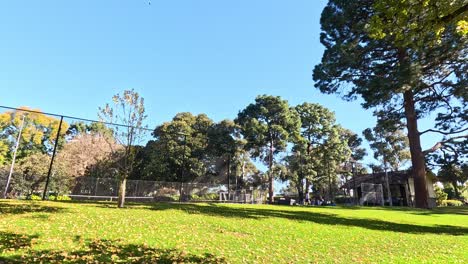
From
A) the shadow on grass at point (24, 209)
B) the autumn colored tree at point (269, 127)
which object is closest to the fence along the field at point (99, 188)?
the shadow on grass at point (24, 209)

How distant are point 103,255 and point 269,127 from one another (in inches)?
1334

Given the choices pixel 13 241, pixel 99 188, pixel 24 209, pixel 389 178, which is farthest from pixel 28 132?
pixel 389 178

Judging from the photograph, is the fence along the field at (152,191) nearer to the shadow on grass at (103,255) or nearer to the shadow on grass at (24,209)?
the shadow on grass at (24,209)

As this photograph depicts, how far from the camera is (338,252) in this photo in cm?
750

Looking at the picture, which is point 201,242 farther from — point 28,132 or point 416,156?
point 28,132

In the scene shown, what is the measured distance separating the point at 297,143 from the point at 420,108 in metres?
15.9

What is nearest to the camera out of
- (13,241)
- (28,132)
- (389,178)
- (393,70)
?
(13,241)

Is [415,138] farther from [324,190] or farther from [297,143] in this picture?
[324,190]

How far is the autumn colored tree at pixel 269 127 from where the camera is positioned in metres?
37.2

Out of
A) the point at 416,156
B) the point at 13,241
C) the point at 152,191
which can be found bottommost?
the point at 13,241

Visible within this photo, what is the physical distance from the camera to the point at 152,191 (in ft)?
75.2

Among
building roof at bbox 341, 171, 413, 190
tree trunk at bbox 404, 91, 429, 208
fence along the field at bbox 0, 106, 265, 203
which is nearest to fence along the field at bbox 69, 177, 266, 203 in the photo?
fence along the field at bbox 0, 106, 265, 203

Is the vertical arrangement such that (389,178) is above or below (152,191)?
above

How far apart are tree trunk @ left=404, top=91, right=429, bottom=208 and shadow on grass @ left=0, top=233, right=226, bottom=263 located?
2165 cm
